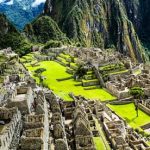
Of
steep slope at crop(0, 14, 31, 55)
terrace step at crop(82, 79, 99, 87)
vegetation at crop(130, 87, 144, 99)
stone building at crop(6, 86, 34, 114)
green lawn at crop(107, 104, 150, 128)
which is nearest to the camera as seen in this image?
stone building at crop(6, 86, 34, 114)

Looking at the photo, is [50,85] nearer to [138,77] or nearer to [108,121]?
[138,77]

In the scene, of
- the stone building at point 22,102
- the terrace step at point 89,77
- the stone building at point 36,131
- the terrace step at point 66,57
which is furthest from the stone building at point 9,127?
the terrace step at point 66,57

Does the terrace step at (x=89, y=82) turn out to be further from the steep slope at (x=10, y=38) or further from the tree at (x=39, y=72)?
the steep slope at (x=10, y=38)

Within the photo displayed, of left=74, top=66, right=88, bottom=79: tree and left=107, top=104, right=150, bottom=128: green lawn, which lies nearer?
left=107, top=104, right=150, bottom=128: green lawn

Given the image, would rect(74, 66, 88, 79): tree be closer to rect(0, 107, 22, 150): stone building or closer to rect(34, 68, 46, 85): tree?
rect(34, 68, 46, 85): tree

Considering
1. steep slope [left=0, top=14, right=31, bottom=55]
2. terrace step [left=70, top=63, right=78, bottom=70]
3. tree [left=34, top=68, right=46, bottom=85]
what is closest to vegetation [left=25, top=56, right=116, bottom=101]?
tree [left=34, top=68, right=46, bottom=85]

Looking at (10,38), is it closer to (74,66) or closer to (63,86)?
(74,66)

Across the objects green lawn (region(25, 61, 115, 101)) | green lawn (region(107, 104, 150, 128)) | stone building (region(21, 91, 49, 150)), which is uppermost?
stone building (region(21, 91, 49, 150))

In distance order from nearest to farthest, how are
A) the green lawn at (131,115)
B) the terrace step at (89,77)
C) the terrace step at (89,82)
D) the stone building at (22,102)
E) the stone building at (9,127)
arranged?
1. the stone building at (9,127)
2. the stone building at (22,102)
3. the green lawn at (131,115)
4. the terrace step at (89,82)
5. the terrace step at (89,77)
